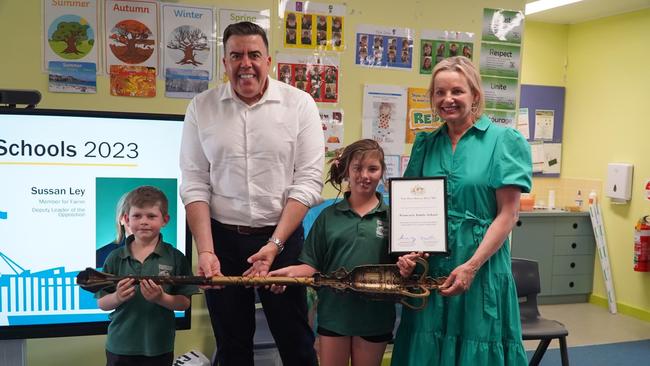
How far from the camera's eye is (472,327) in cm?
189

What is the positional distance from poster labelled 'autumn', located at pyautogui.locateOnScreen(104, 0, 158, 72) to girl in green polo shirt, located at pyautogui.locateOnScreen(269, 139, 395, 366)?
4.23 ft

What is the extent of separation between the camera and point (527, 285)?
3.15m

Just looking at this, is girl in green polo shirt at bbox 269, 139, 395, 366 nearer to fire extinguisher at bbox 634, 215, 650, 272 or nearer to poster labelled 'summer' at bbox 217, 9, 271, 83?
poster labelled 'summer' at bbox 217, 9, 271, 83

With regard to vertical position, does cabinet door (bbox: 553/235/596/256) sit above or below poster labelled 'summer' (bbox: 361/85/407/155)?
below

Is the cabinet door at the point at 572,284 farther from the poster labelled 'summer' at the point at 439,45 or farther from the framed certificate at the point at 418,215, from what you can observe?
the framed certificate at the point at 418,215

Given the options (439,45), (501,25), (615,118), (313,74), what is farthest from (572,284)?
(313,74)

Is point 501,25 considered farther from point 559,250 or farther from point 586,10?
point 559,250

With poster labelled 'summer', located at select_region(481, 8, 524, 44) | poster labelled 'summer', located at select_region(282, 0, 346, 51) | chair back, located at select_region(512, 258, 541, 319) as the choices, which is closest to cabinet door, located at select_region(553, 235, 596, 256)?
chair back, located at select_region(512, 258, 541, 319)

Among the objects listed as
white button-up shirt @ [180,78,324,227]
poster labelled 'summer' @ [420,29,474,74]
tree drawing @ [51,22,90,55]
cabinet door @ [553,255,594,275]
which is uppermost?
poster labelled 'summer' @ [420,29,474,74]

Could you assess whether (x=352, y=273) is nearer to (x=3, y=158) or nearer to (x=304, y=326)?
(x=304, y=326)

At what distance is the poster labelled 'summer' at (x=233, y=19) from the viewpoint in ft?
9.22

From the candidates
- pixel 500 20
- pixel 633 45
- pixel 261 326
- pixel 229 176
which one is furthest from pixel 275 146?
pixel 633 45

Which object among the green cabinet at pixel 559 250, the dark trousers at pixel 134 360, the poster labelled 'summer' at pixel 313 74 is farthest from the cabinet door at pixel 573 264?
the dark trousers at pixel 134 360

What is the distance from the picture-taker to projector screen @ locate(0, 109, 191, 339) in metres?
2.00
